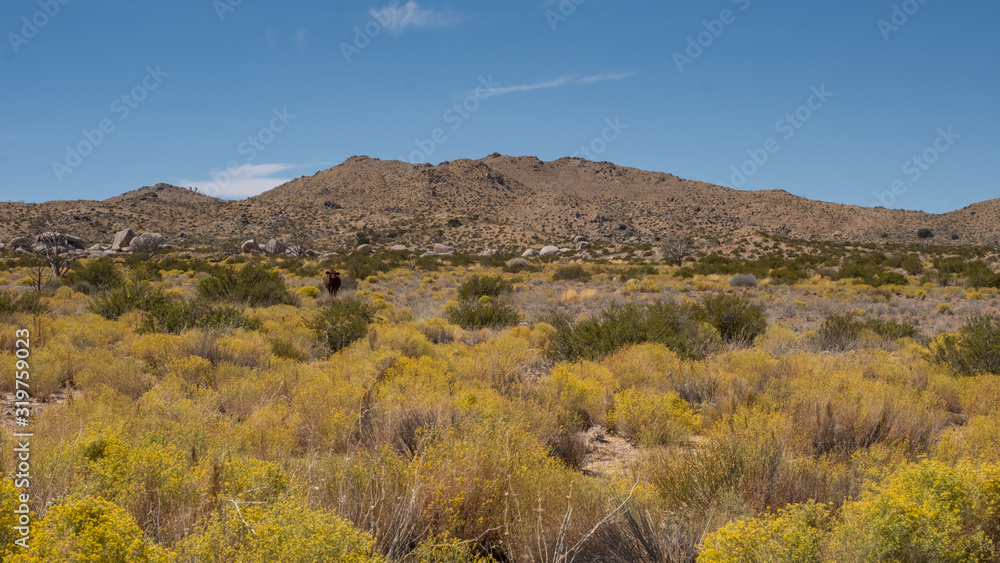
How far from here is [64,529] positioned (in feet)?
6.64

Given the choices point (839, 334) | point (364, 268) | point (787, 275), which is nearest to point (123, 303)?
point (839, 334)

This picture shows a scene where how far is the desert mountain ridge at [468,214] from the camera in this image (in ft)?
206

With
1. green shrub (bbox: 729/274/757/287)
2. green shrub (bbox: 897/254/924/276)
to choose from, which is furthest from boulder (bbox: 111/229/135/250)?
green shrub (bbox: 897/254/924/276)

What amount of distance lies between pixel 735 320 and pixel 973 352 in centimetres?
394

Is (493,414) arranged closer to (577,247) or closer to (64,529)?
(64,529)

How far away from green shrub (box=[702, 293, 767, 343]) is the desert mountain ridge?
42474 millimetres

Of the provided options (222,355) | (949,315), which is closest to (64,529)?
(222,355)

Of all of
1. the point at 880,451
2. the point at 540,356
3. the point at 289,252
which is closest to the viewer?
the point at 880,451

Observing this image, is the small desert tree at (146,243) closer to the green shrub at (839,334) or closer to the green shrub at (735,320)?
the green shrub at (735,320)

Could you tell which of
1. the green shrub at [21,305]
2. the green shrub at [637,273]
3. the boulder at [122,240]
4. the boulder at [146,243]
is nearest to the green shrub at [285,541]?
the green shrub at [21,305]

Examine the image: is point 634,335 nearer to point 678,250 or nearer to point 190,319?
point 190,319

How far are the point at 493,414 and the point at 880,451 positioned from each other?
310 cm

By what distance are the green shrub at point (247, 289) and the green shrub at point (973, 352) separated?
1445 centimetres

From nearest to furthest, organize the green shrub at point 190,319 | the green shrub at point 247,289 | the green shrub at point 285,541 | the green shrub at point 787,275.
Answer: the green shrub at point 285,541, the green shrub at point 190,319, the green shrub at point 247,289, the green shrub at point 787,275
